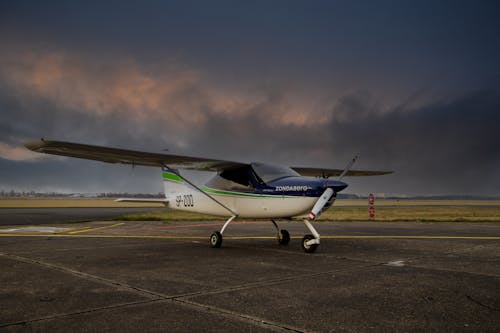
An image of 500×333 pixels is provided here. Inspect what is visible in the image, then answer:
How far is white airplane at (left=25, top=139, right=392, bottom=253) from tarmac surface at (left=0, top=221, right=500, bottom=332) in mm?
1062

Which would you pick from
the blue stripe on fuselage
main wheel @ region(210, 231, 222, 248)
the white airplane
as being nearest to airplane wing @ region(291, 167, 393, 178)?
the white airplane

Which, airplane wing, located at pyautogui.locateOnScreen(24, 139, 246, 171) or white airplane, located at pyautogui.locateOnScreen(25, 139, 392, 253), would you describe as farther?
white airplane, located at pyautogui.locateOnScreen(25, 139, 392, 253)

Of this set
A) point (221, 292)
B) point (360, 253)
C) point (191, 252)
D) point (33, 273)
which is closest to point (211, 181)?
point (191, 252)

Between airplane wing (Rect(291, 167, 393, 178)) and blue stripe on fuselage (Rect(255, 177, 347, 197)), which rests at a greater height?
airplane wing (Rect(291, 167, 393, 178))

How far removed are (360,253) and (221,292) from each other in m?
4.76

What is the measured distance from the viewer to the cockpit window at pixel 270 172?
31.6 ft

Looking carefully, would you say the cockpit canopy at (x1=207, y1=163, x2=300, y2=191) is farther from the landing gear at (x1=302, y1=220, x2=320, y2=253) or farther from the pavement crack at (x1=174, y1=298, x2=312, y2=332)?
the pavement crack at (x1=174, y1=298, x2=312, y2=332)

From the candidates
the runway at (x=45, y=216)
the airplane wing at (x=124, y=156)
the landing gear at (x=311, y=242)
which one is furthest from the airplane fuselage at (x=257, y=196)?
the runway at (x=45, y=216)

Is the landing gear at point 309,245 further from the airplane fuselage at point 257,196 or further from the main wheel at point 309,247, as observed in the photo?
the airplane fuselage at point 257,196

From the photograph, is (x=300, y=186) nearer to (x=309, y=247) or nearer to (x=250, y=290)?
(x=309, y=247)

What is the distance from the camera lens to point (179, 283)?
17.7 feet

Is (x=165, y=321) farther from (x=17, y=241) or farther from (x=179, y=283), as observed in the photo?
(x=17, y=241)

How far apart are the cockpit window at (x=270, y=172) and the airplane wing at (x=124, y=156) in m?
0.54

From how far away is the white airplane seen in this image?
845cm
